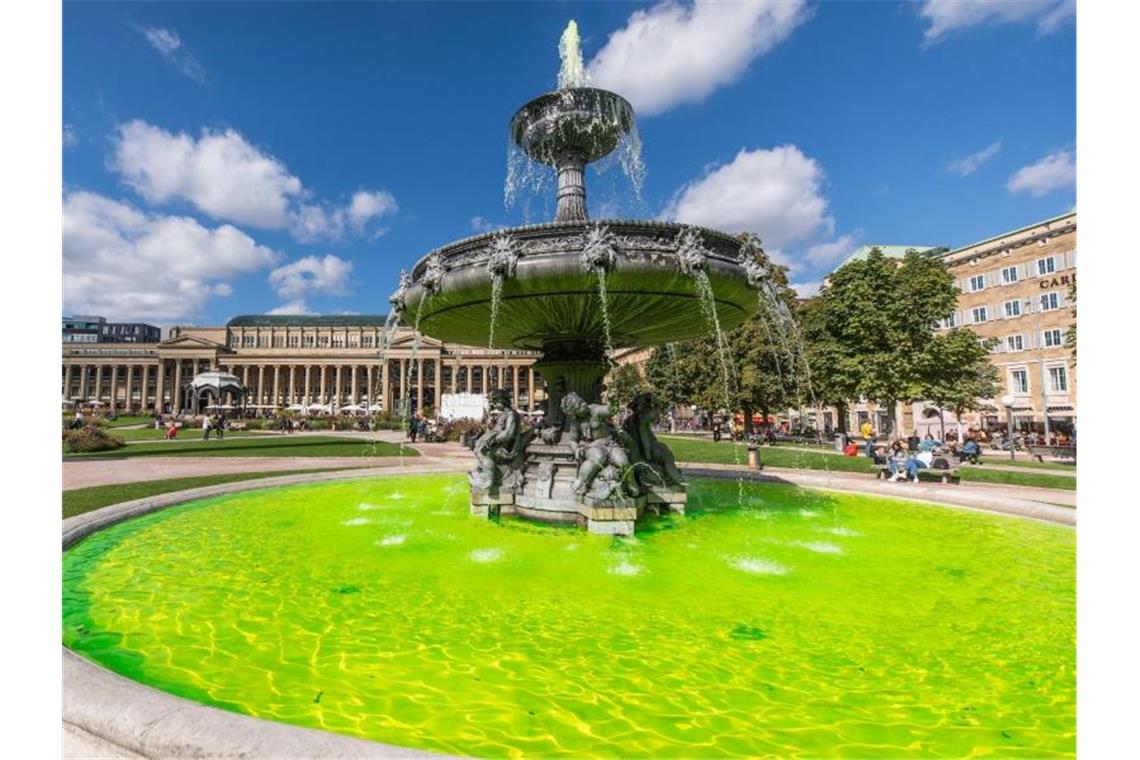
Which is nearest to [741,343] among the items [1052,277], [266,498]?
[1052,277]

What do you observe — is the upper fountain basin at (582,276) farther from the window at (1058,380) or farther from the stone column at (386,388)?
the stone column at (386,388)

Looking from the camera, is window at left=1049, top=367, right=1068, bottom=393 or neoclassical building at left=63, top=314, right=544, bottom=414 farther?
neoclassical building at left=63, top=314, right=544, bottom=414

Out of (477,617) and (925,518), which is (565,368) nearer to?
(477,617)

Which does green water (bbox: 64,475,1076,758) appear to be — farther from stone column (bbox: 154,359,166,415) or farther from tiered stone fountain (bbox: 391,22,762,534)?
stone column (bbox: 154,359,166,415)

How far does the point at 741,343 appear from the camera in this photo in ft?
119

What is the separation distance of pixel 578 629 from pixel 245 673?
235 centimetres

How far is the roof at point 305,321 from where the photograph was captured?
135 metres

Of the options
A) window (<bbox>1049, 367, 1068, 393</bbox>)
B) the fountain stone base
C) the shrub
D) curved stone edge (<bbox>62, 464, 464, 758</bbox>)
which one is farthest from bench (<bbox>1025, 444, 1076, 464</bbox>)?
the shrub

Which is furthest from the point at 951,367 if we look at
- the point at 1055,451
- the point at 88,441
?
the point at 88,441

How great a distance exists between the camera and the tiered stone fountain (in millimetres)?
7066

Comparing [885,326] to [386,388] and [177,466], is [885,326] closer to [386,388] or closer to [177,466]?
[177,466]

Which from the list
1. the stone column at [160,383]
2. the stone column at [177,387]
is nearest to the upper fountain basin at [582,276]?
the stone column at [177,387]

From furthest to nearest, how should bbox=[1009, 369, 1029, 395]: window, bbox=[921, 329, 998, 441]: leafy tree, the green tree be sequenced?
bbox=[1009, 369, 1029, 395]: window, the green tree, bbox=[921, 329, 998, 441]: leafy tree

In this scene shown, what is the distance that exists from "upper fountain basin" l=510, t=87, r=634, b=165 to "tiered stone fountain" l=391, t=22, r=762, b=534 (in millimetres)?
24
